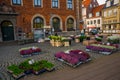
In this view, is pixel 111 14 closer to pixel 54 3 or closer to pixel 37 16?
pixel 54 3

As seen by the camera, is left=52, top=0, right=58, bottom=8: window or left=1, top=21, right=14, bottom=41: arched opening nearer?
left=1, top=21, right=14, bottom=41: arched opening

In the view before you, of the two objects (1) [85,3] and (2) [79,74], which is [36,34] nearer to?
(2) [79,74]

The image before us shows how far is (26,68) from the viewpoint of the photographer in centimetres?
665

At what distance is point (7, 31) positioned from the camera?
64.5 ft

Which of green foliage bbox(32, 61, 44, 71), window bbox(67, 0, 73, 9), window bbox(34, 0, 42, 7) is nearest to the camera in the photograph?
green foliage bbox(32, 61, 44, 71)

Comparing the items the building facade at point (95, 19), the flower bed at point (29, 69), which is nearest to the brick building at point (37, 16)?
the flower bed at point (29, 69)

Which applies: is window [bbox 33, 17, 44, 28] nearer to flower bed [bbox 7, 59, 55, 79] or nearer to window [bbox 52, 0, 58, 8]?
window [bbox 52, 0, 58, 8]

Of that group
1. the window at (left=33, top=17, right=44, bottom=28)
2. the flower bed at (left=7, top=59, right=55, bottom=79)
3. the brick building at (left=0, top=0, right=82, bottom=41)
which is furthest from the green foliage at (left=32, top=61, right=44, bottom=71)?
the window at (left=33, top=17, right=44, bottom=28)

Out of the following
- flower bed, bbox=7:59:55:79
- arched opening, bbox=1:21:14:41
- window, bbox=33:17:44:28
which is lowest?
flower bed, bbox=7:59:55:79

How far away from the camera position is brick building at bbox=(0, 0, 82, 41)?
63.6ft

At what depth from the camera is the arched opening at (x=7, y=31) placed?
63.6ft

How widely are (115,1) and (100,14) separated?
321 inches

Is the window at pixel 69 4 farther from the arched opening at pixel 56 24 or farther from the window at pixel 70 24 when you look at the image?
the arched opening at pixel 56 24

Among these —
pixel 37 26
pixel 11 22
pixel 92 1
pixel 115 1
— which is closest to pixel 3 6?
pixel 11 22
